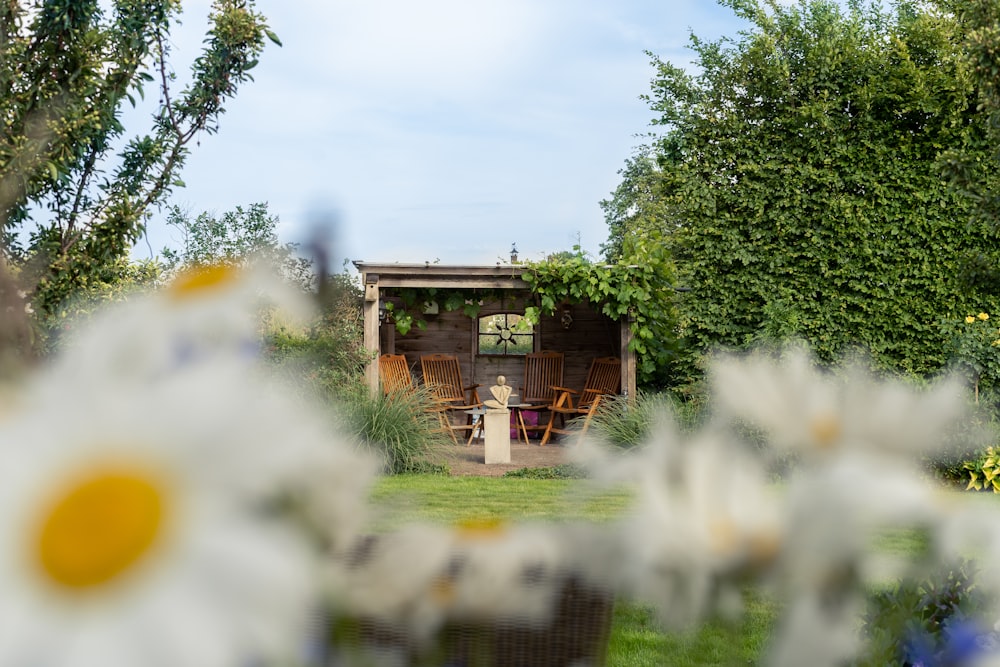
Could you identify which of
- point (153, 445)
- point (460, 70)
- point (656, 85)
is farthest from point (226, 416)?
point (656, 85)

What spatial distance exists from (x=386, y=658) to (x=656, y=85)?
35.0ft

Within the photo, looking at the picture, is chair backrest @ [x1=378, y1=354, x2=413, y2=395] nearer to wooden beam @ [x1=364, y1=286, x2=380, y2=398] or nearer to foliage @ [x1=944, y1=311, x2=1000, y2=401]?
wooden beam @ [x1=364, y1=286, x2=380, y2=398]

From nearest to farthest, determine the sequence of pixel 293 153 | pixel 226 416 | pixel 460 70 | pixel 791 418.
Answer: pixel 226 416
pixel 791 418
pixel 293 153
pixel 460 70

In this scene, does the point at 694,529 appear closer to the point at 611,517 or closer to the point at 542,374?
the point at 611,517

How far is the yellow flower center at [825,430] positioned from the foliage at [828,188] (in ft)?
30.9

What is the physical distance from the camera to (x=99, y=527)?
0.19m

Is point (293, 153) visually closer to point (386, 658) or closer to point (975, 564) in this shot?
point (975, 564)

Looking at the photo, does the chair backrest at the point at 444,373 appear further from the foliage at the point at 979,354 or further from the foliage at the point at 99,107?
the foliage at the point at 979,354

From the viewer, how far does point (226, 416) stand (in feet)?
0.60

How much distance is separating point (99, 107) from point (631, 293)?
5956 mm

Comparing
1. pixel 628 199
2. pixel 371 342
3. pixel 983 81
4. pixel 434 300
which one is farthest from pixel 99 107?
pixel 628 199

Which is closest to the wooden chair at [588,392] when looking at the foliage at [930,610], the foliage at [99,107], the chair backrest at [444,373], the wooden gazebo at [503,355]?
the wooden gazebo at [503,355]

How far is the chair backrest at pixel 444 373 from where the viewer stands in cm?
1185

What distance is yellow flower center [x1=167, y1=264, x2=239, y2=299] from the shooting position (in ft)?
0.90
